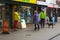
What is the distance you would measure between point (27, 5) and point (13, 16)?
4.23 m

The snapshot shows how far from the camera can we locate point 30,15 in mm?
29250

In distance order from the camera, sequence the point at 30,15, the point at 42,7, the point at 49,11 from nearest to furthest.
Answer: the point at 30,15, the point at 42,7, the point at 49,11

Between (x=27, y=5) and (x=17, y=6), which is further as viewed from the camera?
(x=27, y=5)

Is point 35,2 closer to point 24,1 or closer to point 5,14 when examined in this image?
point 24,1

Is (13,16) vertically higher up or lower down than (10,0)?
lower down

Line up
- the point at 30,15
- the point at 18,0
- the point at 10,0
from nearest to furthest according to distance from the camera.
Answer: the point at 10,0, the point at 18,0, the point at 30,15

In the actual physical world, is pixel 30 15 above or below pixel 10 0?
below

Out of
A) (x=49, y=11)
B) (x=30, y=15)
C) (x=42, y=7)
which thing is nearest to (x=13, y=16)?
(x=30, y=15)

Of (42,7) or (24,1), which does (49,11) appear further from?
(24,1)

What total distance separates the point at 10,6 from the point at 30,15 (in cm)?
537

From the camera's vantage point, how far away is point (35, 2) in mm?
30172

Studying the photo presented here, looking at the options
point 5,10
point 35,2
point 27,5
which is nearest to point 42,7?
point 35,2

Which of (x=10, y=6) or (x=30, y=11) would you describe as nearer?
(x=10, y=6)

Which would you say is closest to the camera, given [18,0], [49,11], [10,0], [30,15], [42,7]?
[10,0]
